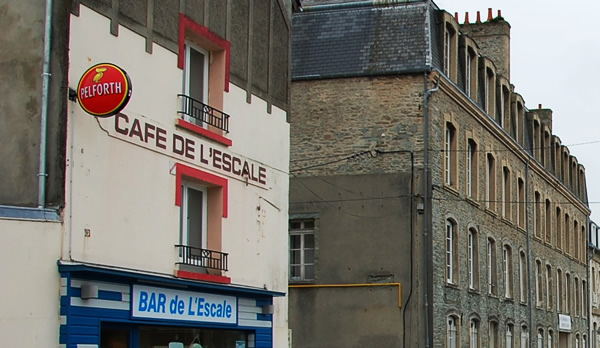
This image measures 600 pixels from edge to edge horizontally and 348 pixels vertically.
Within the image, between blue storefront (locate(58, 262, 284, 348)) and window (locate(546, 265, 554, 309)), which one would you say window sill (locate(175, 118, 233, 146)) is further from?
window (locate(546, 265, 554, 309))

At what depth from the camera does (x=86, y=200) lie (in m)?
14.5

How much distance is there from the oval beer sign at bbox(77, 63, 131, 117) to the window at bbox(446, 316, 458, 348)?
55.9 ft

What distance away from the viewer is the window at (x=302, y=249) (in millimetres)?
28891

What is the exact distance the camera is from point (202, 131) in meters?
17.4

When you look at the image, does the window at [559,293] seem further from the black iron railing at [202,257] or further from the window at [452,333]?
the black iron railing at [202,257]

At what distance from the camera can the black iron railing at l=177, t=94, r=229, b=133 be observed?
17266 millimetres

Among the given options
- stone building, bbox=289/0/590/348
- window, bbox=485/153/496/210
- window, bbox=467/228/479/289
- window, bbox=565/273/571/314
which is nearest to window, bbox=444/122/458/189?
stone building, bbox=289/0/590/348

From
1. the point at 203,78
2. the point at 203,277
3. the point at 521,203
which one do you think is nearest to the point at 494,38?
the point at 521,203

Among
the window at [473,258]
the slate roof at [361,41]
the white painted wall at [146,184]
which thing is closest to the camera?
the white painted wall at [146,184]

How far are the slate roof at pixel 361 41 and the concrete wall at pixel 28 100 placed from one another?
Answer: 15.3 meters

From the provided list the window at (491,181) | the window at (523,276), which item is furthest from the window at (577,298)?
the window at (491,181)

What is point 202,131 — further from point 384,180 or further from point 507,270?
Result: point 507,270

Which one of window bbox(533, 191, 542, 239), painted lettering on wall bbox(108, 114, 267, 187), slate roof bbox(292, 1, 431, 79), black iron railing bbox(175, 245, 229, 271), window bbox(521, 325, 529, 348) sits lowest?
window bbox(521, 325, 529, 348)

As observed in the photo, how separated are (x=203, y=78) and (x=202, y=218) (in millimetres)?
2362
